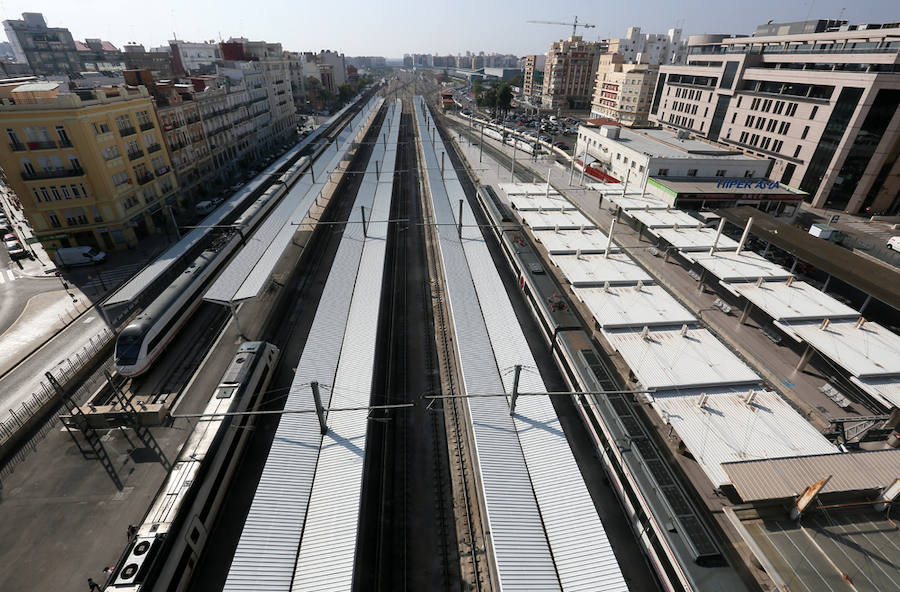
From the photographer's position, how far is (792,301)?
3769 cm

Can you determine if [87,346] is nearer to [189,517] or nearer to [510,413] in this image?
[189,517]

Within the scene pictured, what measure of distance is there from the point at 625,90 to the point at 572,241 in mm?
113907

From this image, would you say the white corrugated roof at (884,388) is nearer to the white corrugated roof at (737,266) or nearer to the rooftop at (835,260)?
the rooftop at (835,260)

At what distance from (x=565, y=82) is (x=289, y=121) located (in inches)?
4563

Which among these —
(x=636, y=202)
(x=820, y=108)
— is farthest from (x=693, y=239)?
(x=820, y=108)

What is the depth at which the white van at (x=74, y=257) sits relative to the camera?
47.4 metres

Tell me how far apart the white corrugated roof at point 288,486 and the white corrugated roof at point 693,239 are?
4124 cm

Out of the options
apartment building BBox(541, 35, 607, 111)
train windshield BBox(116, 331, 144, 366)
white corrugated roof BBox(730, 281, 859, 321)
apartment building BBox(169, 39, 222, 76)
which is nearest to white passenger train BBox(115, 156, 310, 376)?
train windshield BBox(116, 331, 144, 366)

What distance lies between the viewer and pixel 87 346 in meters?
35.8

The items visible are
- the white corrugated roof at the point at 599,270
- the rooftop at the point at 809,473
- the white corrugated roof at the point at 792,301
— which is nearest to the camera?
the rooftop at the point at 809,473

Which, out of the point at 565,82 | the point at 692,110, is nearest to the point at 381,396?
the point at 692,110

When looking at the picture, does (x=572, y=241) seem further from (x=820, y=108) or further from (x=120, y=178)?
(x=120, y=178)

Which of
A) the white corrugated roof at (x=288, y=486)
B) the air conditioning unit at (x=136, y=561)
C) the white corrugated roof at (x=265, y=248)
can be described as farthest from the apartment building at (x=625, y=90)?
the air conditioning unit at (x=136, y=561)

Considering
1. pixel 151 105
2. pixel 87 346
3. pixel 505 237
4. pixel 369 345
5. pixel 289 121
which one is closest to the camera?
pixel 369 345
